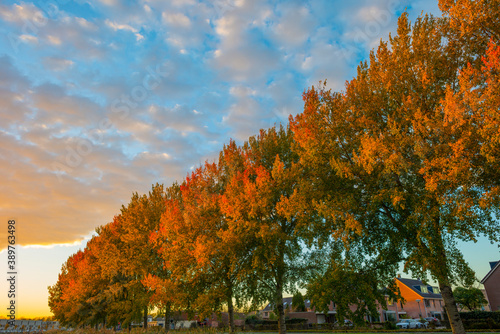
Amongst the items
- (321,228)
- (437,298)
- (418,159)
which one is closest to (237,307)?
(321,228)

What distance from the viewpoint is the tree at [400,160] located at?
1406 centimetres

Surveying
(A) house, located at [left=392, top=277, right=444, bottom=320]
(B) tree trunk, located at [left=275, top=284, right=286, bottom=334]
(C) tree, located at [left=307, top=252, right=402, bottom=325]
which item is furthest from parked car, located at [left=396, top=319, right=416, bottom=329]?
(C) tree, located at [left=307, top=252, right=402, bottom=325]

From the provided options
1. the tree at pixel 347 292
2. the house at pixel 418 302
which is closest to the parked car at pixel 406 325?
the house at pixel 418 302

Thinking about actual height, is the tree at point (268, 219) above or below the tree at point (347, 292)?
above

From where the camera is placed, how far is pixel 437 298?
74438 mm

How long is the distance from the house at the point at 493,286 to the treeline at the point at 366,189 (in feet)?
162

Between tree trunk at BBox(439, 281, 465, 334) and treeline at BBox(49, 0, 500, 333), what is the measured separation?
71mm

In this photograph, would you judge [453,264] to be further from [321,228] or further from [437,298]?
[437,298]

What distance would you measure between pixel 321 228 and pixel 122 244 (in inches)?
894

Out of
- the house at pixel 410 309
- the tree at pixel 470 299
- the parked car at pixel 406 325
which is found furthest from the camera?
the house at pixel 410 309

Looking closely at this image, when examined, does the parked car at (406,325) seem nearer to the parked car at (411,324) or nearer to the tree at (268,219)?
the parked car at (411,324)

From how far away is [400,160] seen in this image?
1407 centimetres

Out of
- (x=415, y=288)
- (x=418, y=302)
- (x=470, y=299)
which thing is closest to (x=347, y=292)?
(x=470, y=299)

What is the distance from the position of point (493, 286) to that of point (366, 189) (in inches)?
2122
